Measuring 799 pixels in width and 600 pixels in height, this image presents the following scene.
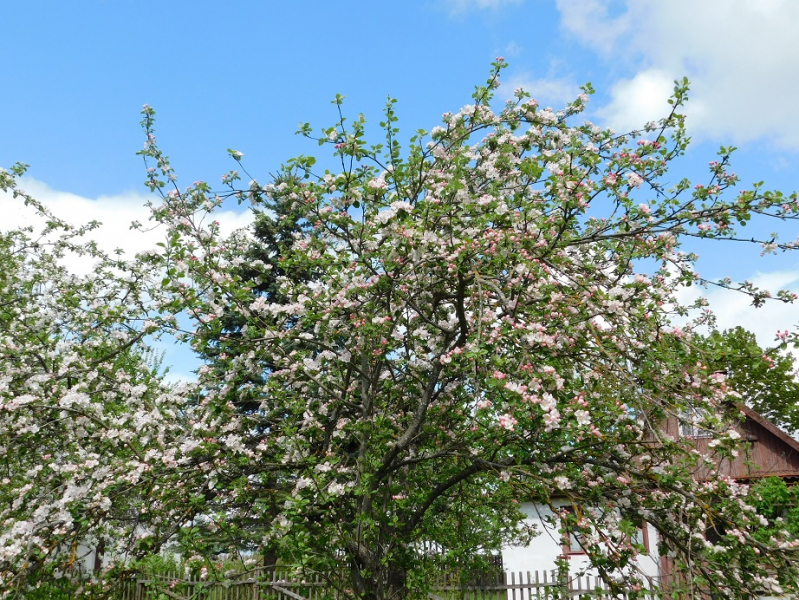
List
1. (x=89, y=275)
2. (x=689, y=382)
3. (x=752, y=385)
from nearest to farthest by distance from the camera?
(x=689, y=382) < (x=89, y=275) < (x=752, y=385)

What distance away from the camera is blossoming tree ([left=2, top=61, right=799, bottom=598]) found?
5.68m

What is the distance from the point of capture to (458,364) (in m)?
5.72

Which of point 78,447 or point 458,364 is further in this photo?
point 78,447

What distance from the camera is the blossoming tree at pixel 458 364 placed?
568 centimetres

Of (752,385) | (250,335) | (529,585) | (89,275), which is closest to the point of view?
(250,335)

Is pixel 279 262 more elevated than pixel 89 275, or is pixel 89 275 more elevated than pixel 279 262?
pixel 89 275

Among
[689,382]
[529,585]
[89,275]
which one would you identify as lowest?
[529,585]

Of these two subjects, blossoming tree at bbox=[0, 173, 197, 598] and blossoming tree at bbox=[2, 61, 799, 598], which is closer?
blossoming tree at bbox=[2, 61, 799, 598]

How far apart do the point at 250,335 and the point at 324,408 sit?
4.37 feet

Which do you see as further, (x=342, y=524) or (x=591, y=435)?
(x=342, y=524)

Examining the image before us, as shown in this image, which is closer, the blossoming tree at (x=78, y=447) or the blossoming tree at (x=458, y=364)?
the blossoming tree at (x=458, y=364)

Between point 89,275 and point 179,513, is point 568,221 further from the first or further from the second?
point 89,275

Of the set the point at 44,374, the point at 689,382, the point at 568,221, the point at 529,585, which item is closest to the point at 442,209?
the point at 568,221

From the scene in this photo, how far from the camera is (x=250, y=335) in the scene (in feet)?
23.3
